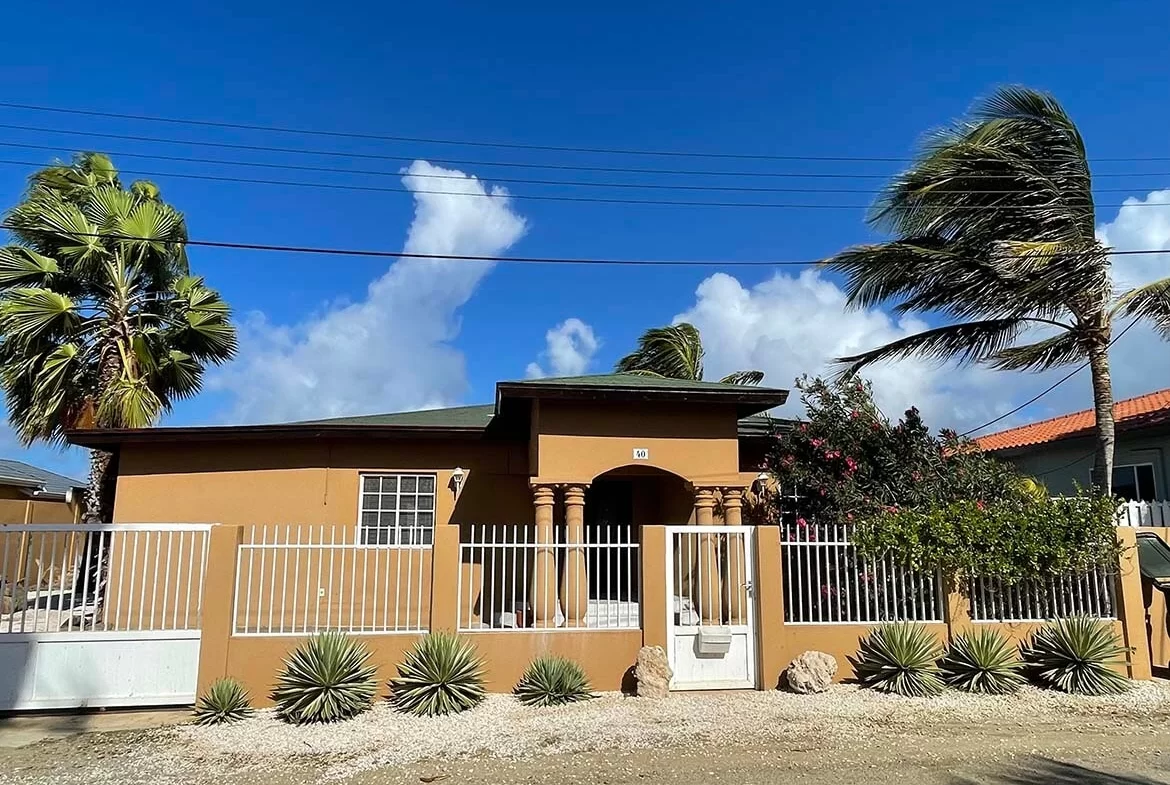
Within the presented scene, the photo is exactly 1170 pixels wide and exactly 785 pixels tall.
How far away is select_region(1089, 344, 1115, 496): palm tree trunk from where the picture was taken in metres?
11.7

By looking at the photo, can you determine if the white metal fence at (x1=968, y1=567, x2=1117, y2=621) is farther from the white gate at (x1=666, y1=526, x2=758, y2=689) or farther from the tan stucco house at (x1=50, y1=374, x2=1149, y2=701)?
the white gate at (x1=666, y1=526, x2=758, y2=689)

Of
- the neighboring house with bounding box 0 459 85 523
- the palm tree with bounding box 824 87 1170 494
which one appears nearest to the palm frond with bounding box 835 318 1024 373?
the palm tree with bounding box 824 87 1170 494

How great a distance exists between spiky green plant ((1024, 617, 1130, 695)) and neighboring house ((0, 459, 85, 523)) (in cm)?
1625

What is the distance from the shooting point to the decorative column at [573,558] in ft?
30.1

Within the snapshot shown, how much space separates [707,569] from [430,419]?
229 inches

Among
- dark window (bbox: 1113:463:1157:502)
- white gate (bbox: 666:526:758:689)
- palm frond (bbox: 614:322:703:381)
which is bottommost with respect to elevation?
white gate (bbox: 666:526:758:689)

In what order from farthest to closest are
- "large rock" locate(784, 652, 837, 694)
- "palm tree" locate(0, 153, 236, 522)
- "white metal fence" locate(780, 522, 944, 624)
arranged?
"palm tree" locate(0, 153, 236, 522)
"white metal fence" locate(780, 522, 944, 624)
"large rock" locate(784, 652, 837, 694)

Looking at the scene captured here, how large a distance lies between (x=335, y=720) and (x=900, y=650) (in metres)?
5.82

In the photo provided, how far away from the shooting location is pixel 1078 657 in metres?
8.27

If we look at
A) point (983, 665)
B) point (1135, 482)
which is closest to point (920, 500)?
point (983, 665)

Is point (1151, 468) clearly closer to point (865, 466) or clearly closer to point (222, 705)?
point (865, 466)

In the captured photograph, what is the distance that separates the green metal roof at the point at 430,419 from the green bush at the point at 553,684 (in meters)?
4.99

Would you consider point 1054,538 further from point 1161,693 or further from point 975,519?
point 1161,693

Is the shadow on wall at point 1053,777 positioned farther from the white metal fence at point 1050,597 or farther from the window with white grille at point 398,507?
the window with white grille at point 398,507
